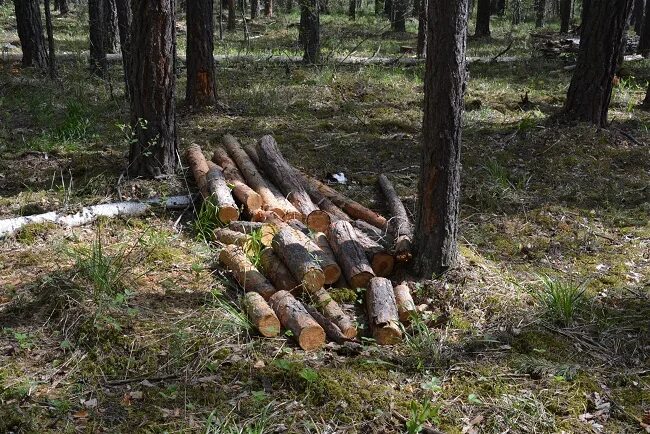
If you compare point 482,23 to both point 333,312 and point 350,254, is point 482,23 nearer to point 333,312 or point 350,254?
point 350,254

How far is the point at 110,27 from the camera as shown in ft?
47.7

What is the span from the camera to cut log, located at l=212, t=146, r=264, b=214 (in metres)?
5.95

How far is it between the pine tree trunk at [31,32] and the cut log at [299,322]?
33.9 ft

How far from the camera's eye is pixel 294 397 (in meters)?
3.74

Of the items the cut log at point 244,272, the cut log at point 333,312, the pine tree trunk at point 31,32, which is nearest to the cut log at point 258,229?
the cut log at point 244,272

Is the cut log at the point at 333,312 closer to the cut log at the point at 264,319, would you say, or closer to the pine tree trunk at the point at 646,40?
the cut log at the point at 264,319

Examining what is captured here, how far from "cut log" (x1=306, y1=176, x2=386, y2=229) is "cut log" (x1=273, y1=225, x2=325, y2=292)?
3.15 ft

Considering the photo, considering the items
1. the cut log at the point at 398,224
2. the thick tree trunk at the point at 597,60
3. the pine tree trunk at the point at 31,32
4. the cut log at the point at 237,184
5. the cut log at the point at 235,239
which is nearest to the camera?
the cut log at the point at 398,224

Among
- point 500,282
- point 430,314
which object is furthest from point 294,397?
point 500,282

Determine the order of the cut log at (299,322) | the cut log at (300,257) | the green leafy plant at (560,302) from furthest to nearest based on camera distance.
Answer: the cut log at (300,257), the green leafy plant at (560,302), the cut log at (299,322)

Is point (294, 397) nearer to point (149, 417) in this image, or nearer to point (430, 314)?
point (149, 417)

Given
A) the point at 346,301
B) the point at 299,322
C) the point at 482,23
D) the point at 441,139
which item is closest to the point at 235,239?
the point at 346,301

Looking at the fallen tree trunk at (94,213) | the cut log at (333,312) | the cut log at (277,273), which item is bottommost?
the cut log at (333,312)

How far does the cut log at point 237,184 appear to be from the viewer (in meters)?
5.95
